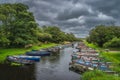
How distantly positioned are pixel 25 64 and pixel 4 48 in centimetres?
3045

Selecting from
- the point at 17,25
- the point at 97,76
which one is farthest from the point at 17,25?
the point at 97,76

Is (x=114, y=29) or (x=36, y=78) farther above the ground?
(x=114, y=29)

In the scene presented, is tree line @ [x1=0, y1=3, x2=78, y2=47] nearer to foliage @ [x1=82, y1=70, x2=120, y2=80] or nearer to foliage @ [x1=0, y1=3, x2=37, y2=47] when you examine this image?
foliage @ [x1=0, y1=3, x2=37, y2=47]

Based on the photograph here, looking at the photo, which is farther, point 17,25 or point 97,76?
point 17,25

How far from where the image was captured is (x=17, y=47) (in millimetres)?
92750

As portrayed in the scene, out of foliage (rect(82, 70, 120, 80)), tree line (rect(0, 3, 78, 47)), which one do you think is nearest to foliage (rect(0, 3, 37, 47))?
tree line (rect(0, 3, 78, 47))

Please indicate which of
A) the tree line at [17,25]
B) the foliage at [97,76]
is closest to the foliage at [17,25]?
the tree line at [17,25]

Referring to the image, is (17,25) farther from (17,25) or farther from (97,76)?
(97,76)

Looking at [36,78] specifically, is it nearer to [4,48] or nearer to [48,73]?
[48,73]

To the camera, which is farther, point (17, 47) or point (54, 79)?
point (17, 47)

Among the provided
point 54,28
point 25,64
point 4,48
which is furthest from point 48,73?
point 54,28

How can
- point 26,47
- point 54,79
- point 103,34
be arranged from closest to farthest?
point 54,79, point 26,47, point 103,34

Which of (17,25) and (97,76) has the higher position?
(17,25)

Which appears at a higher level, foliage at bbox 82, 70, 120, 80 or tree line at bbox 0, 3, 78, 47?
tree line at bbox 0, 3, 78, 47
